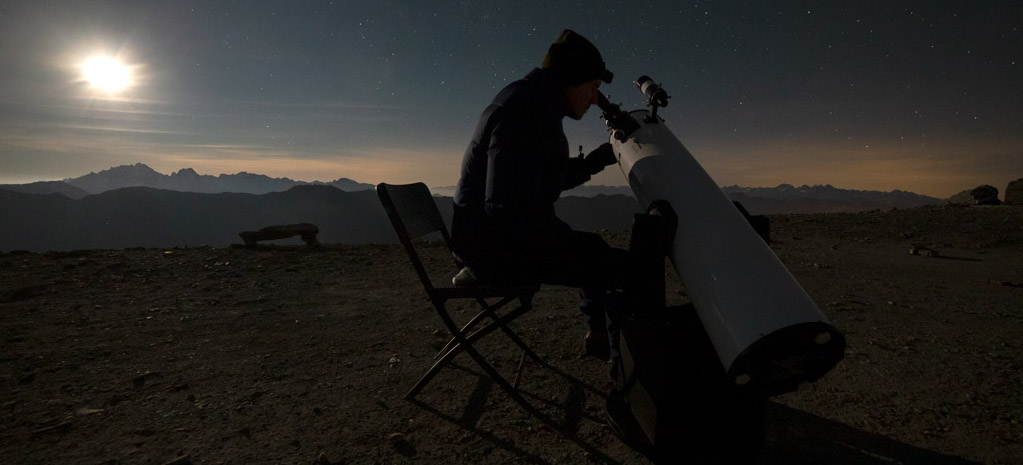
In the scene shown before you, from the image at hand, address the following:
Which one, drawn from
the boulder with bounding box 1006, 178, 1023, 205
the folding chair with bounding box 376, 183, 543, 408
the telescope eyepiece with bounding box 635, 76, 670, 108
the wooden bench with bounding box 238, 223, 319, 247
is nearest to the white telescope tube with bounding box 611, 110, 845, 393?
the telescope eyepiece with bounding box 635, 76, 670, 108

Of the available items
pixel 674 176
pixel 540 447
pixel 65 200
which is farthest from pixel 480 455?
pixel 65 200

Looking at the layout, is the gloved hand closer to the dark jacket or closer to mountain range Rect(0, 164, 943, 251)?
the dark jacket

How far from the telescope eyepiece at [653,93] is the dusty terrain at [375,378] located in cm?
186

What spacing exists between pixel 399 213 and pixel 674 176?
147 cm

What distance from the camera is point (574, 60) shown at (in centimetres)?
248

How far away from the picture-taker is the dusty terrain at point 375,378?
7.60 feet

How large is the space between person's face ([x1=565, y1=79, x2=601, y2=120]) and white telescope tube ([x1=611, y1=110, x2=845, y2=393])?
2.08ft

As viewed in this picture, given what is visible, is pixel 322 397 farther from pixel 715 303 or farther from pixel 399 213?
pixel 715 303

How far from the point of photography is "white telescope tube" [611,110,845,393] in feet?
5.42

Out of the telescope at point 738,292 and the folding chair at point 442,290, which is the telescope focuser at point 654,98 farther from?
the folding chair at point 442,290

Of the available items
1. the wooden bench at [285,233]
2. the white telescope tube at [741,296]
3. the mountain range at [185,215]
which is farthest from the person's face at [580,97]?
the mountain range at [185,215]

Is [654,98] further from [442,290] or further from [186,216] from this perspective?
Answer: [186,216]

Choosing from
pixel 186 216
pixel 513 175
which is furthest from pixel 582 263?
pixel 186 216

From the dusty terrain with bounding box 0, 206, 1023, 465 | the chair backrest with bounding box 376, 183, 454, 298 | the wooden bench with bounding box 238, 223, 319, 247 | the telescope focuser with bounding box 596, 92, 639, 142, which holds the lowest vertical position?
the dusty terrain with bounding box 0, 206, 1023, 465
